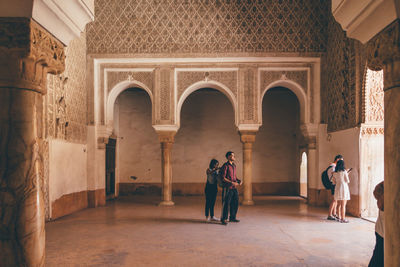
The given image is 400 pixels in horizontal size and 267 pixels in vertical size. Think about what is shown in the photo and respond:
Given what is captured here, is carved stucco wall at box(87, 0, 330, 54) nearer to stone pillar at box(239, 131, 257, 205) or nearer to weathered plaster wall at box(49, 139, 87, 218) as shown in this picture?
stone pillar at box(239, 131, 257, 205)

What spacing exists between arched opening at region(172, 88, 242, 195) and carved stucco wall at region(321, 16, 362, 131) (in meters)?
4.38

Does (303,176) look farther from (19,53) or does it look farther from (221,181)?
(19,53)

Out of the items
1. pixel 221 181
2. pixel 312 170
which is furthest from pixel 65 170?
pixel 312 170

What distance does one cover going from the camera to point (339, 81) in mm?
8891

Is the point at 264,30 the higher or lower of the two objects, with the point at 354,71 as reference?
higher

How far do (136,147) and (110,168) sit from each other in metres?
1.55

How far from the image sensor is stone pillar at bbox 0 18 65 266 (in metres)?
2.12

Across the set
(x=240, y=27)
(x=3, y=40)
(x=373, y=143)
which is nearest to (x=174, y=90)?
(x=240, y=27)

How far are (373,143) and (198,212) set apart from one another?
185 inches

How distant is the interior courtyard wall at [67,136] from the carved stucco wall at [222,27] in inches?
59.4

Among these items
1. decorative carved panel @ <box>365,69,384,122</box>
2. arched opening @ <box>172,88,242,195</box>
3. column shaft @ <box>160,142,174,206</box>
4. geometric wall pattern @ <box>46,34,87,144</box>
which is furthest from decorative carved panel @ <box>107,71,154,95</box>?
decorative carved panel @ <box>365,69,384,122</box>

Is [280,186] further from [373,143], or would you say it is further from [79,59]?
[79,59]

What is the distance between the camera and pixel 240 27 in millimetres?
9805

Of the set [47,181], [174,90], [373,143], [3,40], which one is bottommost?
[47,181]
